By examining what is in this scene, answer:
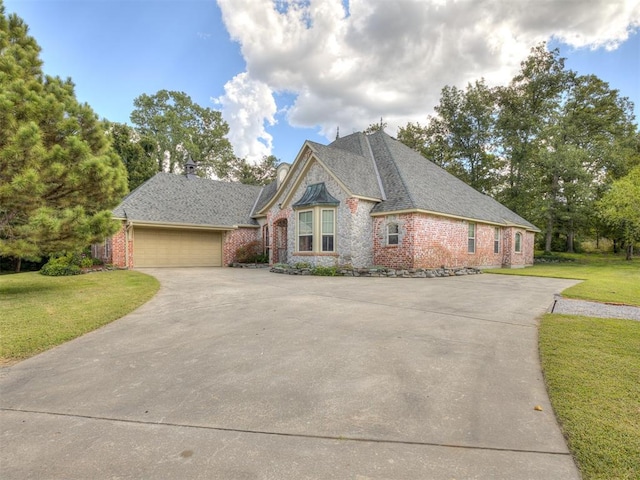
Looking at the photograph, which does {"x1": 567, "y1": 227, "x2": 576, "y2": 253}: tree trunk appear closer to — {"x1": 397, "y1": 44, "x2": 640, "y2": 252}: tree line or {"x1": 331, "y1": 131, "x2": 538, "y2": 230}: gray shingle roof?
{"x1": 397, "y1": 44, "x2": 640, "y2": 252}: tree line

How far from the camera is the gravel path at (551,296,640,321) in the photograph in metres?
6.44

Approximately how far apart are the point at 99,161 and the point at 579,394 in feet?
33.4

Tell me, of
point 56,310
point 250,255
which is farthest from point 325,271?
point 56,310

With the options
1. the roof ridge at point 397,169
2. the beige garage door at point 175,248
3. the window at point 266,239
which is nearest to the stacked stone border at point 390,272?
the roof ridge at point 397,169

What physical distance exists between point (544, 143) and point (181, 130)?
119 feet

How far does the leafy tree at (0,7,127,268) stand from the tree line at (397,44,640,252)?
30119 millimetres

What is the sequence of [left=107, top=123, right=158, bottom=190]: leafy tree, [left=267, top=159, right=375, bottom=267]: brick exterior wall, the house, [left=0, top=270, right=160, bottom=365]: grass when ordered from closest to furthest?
[left=0, top=270, right=160, bottom=365]: grass → [left=267, top=159, right=375, bottom=267]: brick exterior wall → the house → [left=107, top=123, right=158, bottom=190]: leafy tree

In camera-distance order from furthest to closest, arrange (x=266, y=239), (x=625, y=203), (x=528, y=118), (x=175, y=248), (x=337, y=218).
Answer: (x=528, y=118) < (x=625, y=203) < (x=266, y=239) < (x=175, y=248) < (x=337, y=218)

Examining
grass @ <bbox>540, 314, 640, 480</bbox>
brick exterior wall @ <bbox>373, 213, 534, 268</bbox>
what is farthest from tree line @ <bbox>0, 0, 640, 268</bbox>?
brick exterior wall @ <bbox>373, 213, 534, 268</bbox>

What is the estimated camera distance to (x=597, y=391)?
313cm

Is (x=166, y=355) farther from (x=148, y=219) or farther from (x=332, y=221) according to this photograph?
(x=148, y=219)

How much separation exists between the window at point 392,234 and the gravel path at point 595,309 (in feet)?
24.6

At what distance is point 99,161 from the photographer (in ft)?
27.2

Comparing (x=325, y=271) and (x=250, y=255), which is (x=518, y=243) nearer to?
(x=325, y=271)
